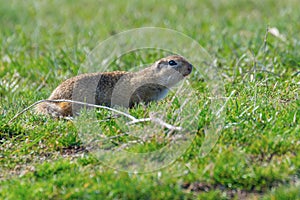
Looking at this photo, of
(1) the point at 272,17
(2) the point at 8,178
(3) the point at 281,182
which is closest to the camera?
(3) the point at 281,182

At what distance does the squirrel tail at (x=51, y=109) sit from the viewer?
17.8 feet

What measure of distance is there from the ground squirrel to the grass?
9.6 inches

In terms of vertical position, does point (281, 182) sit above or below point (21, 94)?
above

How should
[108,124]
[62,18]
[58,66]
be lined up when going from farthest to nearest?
[62,18] → [58,66] → [108,124]

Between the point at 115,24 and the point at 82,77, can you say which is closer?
the point at 82,77

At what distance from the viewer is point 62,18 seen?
10117 mm

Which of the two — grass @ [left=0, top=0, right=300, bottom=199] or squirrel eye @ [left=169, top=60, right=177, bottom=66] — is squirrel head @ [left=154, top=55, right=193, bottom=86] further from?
grass @ [left=0, top=0, right=300, bottom=199]

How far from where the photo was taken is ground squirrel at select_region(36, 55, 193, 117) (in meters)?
5.50

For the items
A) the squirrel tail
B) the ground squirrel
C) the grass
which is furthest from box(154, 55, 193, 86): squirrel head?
the squirrel tail

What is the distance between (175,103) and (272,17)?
181 inches

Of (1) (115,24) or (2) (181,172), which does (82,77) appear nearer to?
(2) (181,172)

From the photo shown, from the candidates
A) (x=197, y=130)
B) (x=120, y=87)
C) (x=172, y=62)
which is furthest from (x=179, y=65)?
(x=197, y=130)

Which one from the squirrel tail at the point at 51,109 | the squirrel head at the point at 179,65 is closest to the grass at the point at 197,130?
the squirrel tail at the point at 51,109

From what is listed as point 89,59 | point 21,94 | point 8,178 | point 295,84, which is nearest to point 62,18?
point 89,59
